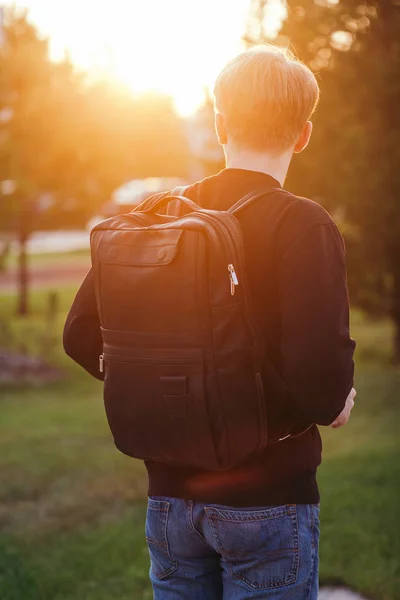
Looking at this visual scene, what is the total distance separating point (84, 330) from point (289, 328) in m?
0.68

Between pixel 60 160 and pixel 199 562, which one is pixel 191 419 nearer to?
pixel 199 562

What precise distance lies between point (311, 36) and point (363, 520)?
6.72 metres

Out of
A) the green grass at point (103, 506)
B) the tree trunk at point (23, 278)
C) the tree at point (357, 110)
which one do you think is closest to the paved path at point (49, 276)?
the tree trunk at point (23, 278)

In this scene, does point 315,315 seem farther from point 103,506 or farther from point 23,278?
point 23,278

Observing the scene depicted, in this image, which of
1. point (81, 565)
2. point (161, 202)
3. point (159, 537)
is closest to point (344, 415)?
point (159, 537)

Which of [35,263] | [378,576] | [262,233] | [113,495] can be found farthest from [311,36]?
[35,263]

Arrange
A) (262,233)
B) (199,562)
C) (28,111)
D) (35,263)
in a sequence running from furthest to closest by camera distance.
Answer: (35,263) < (28,111) < (199,562) < (262,233)

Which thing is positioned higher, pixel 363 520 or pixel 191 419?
pixel 191 419

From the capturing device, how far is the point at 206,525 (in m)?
2.03

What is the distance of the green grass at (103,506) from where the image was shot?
420 centimetres

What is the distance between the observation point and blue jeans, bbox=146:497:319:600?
1992mm

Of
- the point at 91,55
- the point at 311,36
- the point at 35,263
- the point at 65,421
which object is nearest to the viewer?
the point at 65,421

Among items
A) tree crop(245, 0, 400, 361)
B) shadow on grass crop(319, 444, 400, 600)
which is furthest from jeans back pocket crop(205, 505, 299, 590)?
tree crop(245, 0, 400, 361)

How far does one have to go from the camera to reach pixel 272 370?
1.97m
